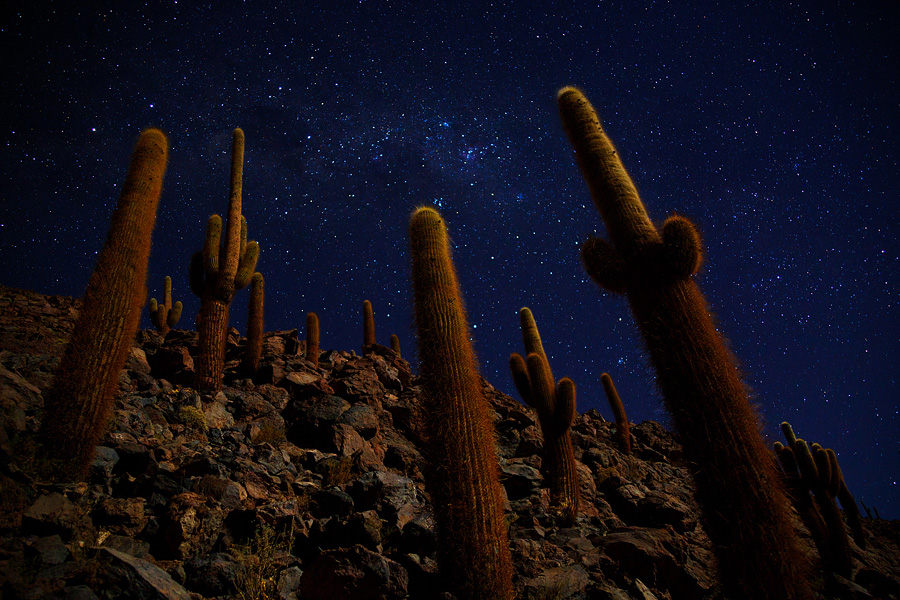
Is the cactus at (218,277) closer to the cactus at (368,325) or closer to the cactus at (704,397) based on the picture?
the cactus at (368,325)

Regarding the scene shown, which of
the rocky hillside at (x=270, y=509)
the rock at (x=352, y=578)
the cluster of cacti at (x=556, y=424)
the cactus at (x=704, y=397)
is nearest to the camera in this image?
the cactus at (x=704, y=397)

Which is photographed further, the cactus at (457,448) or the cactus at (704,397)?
the cactus at (457,448)

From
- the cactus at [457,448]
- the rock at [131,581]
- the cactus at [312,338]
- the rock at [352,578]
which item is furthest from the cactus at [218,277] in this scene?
the rock at [352,578]

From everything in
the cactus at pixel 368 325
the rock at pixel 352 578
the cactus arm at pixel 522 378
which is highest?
the cactus at pixel 368 325

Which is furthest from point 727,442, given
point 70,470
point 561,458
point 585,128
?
point 70,470

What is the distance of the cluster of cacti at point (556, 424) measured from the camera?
780 centimetres

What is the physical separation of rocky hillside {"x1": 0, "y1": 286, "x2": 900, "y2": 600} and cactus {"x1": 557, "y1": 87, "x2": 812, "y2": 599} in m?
0.44

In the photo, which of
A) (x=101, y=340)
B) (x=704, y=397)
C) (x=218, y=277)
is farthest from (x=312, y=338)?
(x=704, y=397)

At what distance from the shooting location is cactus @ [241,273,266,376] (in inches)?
407

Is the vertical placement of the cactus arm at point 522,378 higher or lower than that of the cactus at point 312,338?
lower

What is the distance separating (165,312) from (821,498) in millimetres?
21119

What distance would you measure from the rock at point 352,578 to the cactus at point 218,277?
620 cm

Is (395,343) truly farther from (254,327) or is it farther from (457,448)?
(457,448)

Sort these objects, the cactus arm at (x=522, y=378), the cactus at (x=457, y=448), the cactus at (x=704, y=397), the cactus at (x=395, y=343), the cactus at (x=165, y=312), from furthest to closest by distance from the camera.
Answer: the cactus at (x=395, y=343) → the cactus at (x=165, y=312) → the cactus arm at (x=522, y=378) → the cactus at (x=457, y=448) → the cactus at (x=704, y=397)
